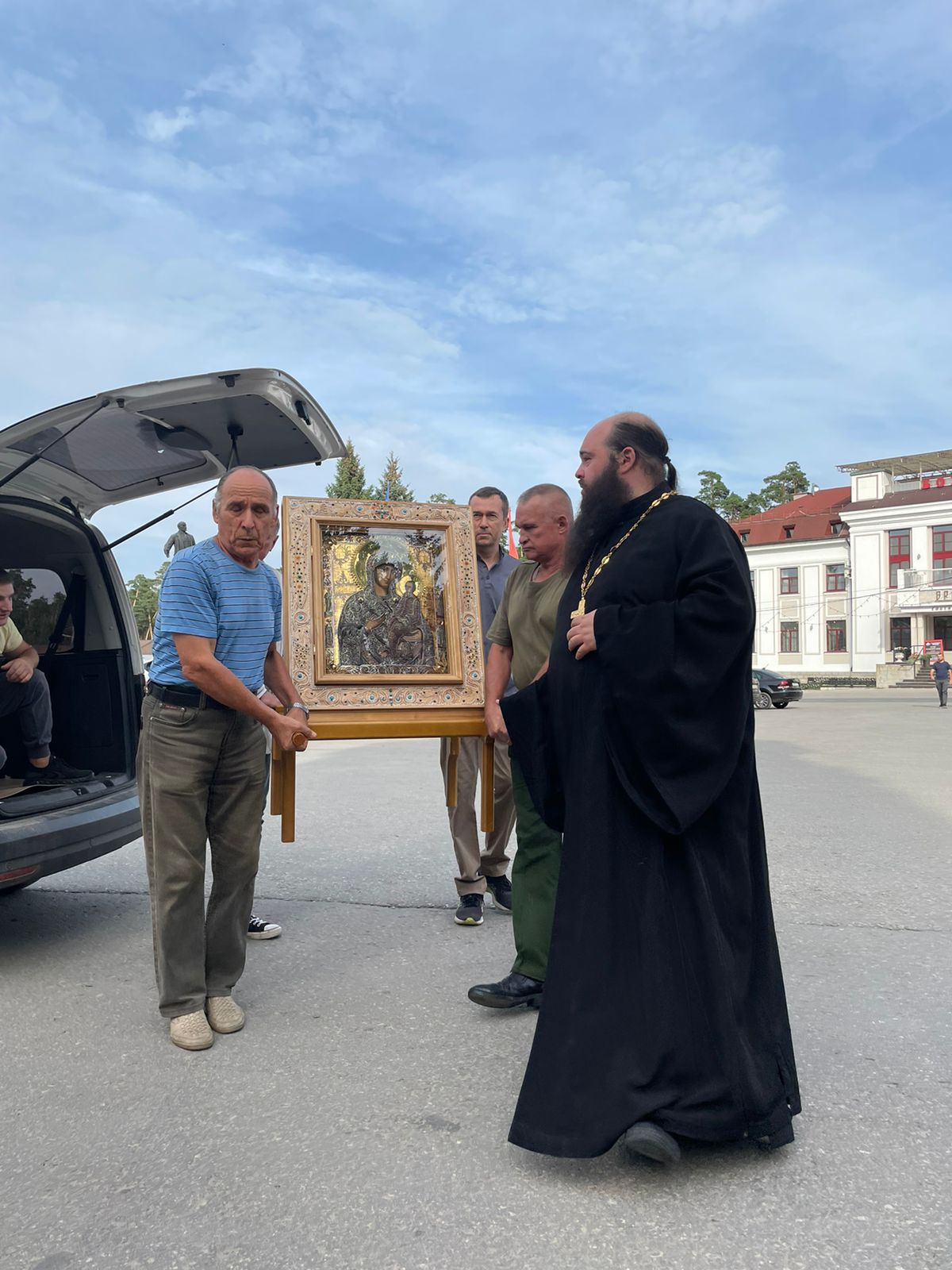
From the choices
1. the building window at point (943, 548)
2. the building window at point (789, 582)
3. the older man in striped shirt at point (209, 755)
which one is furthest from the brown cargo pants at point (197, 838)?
the building window at point (789, 582)

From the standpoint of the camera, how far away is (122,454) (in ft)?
18.3

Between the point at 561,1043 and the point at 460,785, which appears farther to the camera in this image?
the point at 460,785

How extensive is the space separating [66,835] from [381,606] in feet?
5.81

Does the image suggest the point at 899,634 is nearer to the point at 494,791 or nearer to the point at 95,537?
the point at 494,791

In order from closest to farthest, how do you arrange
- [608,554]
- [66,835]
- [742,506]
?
[608,554], [66,835], [742,506]

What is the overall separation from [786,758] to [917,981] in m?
11.4

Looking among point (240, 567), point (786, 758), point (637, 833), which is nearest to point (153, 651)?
point (240, 567)

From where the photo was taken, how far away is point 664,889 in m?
3.04

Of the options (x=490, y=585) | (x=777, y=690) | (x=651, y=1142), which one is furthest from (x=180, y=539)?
(x=777, y=690)

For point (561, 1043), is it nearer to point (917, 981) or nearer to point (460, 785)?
point (917, 981)

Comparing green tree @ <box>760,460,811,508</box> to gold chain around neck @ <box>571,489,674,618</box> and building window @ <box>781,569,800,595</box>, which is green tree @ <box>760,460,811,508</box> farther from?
gold chain around neck @ <box>571,489,674,618</box>

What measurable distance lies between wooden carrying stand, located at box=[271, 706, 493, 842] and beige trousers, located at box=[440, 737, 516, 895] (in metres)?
0.55

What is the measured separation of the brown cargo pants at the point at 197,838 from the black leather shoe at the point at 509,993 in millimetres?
935

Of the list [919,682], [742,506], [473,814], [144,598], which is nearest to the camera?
[473,814]
